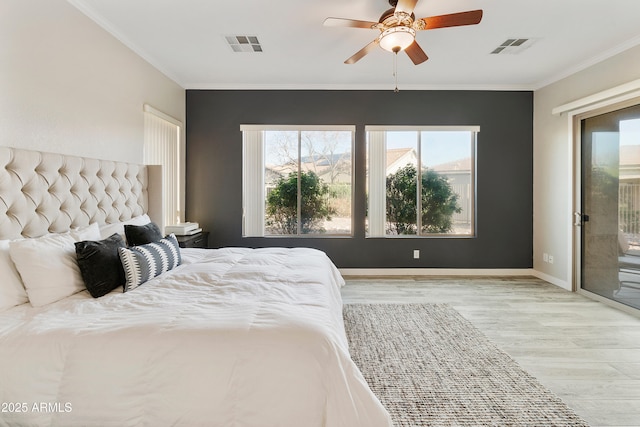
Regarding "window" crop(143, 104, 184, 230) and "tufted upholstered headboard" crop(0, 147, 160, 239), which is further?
"window" crop(143, 104, 184, 230)

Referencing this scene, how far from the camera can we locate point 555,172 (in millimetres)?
4336

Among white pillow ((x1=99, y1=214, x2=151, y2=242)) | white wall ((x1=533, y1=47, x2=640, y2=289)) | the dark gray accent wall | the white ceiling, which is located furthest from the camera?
the dark gray accent wall

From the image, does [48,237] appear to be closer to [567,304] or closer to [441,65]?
[441,65]

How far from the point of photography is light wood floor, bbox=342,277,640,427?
1960mm

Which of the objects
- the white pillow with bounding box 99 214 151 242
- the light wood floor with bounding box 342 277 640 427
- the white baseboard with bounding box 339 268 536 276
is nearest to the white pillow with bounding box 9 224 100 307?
the white pillow with bounding box 99 214 151 242

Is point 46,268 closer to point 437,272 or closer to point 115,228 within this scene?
point 115,228

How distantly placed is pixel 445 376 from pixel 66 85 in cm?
351

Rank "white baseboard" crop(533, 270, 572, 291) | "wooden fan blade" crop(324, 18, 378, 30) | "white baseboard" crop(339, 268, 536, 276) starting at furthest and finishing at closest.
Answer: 1. "white baseboard" crop(339, 268, 536, 276)
2. "white baseboard" crop(533, 270, 572, 291)
3. "wooden fan blade" crop(324, 18, 378, 30)

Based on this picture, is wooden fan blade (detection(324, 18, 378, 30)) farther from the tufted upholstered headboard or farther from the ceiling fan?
the tufted upholstered headboard

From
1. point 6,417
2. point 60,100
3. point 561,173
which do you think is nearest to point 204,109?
point 60,100

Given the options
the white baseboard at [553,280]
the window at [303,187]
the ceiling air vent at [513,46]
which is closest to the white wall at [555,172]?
the white baseboard at [553,280]

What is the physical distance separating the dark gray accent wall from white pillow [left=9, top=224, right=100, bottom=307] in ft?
9.01

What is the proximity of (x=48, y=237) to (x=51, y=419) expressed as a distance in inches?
46.6

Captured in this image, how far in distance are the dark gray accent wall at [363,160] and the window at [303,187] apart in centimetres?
18
